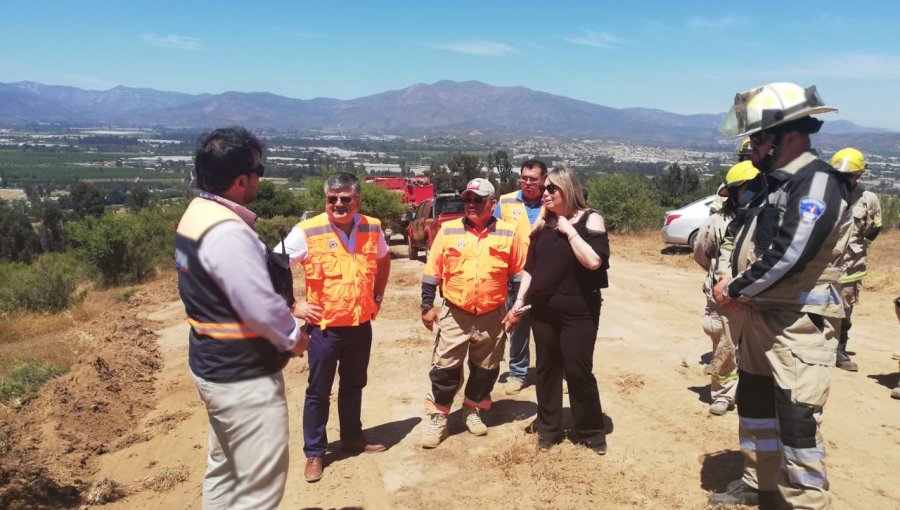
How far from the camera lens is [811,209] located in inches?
107

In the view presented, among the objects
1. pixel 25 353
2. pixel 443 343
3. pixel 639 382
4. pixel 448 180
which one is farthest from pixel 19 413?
pixel 448 180

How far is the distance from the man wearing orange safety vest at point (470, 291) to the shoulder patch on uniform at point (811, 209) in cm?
201

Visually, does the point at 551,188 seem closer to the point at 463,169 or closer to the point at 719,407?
the point at 719,407

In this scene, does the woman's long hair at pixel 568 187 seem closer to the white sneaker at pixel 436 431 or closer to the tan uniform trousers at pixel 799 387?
the tan uniform trousers at pixel 799 387

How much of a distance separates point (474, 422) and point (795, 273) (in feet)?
8.80

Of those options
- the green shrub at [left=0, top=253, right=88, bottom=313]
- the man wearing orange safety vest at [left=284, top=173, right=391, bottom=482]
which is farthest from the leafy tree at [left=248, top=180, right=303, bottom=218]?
the man wearing orange safety vest at [left=284, top=173, right=391, bottom=482]

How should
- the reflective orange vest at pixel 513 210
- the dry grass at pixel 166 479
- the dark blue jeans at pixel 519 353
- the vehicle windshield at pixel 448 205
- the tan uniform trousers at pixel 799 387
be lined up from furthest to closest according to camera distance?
the vehicle windshield at pixel 448 205 → the dark blue jeans at pixel 519 353 → the reflective orange vest at pixel 513 210 → the dry grass at pixel 166 479 → the tan uniform trousers at pixel 799 387

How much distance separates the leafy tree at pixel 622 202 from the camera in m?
24.4

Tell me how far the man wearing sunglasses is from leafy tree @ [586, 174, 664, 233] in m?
21.8

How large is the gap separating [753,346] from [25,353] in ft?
32.5

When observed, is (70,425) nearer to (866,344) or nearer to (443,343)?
(443,343)

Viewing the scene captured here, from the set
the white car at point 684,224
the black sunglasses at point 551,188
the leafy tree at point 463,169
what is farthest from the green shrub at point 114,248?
the leafy tree at point 463,169

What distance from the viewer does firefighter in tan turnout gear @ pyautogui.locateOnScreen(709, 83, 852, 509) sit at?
2.76 meters

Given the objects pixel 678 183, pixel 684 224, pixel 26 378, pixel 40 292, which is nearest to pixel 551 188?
pixel 26 378
